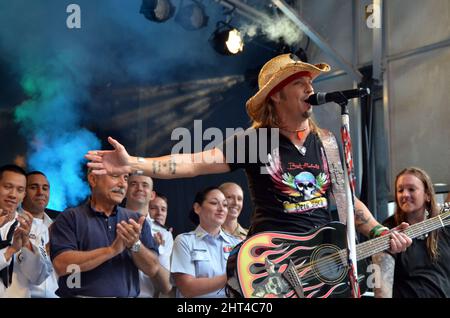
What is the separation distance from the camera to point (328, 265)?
2.90 metres

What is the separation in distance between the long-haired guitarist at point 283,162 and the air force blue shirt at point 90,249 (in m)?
0.83

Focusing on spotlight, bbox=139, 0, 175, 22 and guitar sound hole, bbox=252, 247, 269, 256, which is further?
spotlight, bbox=139, 0, 175, 22

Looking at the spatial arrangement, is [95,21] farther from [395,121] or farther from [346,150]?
[346,150]

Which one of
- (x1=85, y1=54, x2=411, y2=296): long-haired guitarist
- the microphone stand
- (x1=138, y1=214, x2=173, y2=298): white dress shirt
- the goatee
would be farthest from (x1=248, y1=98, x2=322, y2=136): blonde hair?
(x1=138, y1=214, x2=173, y2=298): white dress shirt

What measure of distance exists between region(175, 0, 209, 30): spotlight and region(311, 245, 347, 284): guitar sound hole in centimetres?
265

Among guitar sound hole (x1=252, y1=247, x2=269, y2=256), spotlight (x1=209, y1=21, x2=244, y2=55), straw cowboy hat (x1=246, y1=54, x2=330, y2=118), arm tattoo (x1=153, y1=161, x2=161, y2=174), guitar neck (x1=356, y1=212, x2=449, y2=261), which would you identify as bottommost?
guitar sound hole (x1=252, y1=247, x2=269, y2=256)

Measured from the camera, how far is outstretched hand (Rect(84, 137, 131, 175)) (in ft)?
8.39

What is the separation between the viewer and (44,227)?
145 inches

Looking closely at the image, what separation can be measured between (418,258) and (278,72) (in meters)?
1.38

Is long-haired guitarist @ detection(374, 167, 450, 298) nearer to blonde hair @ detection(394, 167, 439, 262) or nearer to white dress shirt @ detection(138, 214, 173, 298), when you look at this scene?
blonde hair @ detection(394, 167, 439, 262)

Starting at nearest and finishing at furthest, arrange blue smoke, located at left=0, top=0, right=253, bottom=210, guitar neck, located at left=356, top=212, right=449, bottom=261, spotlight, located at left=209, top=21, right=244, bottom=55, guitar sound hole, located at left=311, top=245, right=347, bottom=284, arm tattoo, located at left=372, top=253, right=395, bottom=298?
guitar sound hole, located at left=311, top=245, right=347, bottom=284
guitar neck, located at left=356, top=212, right=449, bottom=261
arm tattoo, located at left=372, top=253, right=395, bottom=298
blue smoke, located at left=0, top=0, right=253, bottom=210
spotlight, located at left=209, top=21, right=244, bottom=55

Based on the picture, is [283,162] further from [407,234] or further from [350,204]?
[407,234]

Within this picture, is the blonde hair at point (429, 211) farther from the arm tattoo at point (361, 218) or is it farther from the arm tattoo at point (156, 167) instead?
the arm tattoo at point (156, 167)
